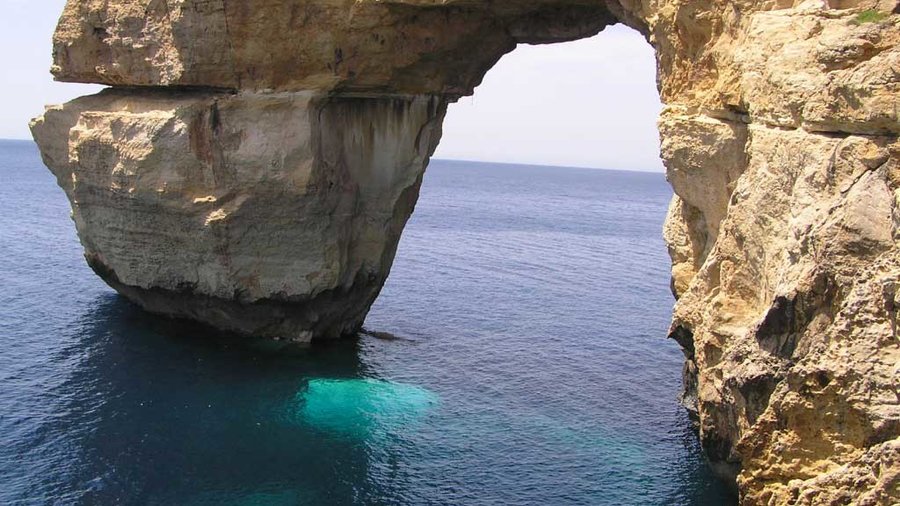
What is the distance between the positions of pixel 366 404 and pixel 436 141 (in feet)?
45.2

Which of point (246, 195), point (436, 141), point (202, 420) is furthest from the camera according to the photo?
point (436, 141)

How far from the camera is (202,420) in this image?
90.6ft

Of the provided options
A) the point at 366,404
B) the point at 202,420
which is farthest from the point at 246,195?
the point at 366,404

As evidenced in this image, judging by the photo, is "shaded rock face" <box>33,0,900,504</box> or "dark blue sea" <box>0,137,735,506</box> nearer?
"shaded rock face" <box>33,0,900,504</box>

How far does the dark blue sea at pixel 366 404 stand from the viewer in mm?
23594

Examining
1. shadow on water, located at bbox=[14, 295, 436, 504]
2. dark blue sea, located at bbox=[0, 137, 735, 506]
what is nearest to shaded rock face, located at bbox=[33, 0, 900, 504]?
dark blue sea, located at bbox=[0, 137, 735, 506]

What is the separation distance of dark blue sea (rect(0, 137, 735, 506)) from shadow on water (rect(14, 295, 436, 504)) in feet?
0.26

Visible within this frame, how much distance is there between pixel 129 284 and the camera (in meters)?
37.5

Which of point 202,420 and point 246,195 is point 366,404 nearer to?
point 202,420

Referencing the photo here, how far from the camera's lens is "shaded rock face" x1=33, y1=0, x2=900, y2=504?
14.4m

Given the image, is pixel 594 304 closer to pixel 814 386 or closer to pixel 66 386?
pixel 66 386

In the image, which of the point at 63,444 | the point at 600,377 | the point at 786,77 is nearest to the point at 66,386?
the point at 63,444

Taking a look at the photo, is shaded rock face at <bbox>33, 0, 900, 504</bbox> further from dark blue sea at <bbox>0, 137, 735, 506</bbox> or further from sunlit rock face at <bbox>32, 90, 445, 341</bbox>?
dark blue sea at <bbox>0, 137, 735, 506</bbox>

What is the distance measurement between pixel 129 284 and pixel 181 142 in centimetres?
826
